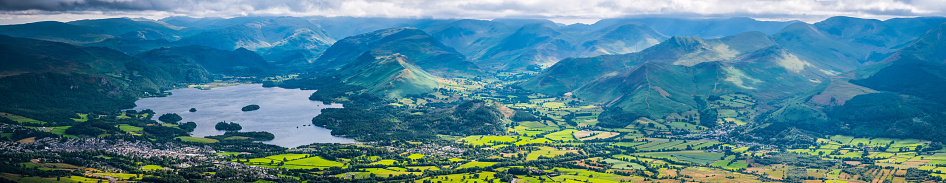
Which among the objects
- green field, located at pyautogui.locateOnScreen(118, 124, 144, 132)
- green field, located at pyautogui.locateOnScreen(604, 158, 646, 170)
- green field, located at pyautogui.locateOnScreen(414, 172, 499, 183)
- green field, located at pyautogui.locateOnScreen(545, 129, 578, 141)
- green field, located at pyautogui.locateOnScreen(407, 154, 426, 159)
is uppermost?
green field, located at pyautogui.locateOnScreen(118, 124, 144, 132)

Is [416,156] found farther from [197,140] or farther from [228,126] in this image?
[228,126]

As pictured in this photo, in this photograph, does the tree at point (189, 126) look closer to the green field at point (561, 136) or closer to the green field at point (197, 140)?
the green field at point (197, 140)

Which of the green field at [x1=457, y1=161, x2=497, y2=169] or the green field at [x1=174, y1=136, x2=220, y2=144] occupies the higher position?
the green field at [x1=174, y1=136, x2=220, y2=144]

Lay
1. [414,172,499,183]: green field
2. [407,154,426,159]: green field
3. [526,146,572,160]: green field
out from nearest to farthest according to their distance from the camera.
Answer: [414,172,499,183]: green field → [407,154,426,159]: green field → [526,146,572,160]: green field

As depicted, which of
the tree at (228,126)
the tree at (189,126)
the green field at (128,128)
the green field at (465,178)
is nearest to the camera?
the green field at (465,178)

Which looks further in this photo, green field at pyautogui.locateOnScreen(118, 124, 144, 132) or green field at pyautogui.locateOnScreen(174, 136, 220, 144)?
green field at pyautogui.locateOnScreen(118, 124, 144, 132)

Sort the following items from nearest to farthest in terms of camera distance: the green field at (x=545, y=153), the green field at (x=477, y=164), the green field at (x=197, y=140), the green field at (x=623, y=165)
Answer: the green field at (x=477, y=164) < the green field at (x=623, y=165) < the green field at (x=545, y=153) < the green field at (x=197, y=140)

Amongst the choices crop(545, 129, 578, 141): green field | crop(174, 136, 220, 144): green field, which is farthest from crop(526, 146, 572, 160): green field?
crop(174, 136, 220, 144): green field

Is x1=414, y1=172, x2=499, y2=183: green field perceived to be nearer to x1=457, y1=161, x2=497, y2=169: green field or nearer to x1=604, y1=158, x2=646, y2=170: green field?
x1=457, y1=161, x2=497, y2=169: green field

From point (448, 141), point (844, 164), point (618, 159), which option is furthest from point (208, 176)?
point (844, 164)

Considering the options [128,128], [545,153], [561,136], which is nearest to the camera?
[545,153]

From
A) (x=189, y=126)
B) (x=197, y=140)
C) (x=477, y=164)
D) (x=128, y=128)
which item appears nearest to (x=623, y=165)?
(x=477, y=164)

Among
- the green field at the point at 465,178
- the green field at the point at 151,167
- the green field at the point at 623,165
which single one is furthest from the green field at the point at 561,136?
the green field at the point at 151,167

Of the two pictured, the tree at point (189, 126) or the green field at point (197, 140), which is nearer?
the green field at point (197, 140)
